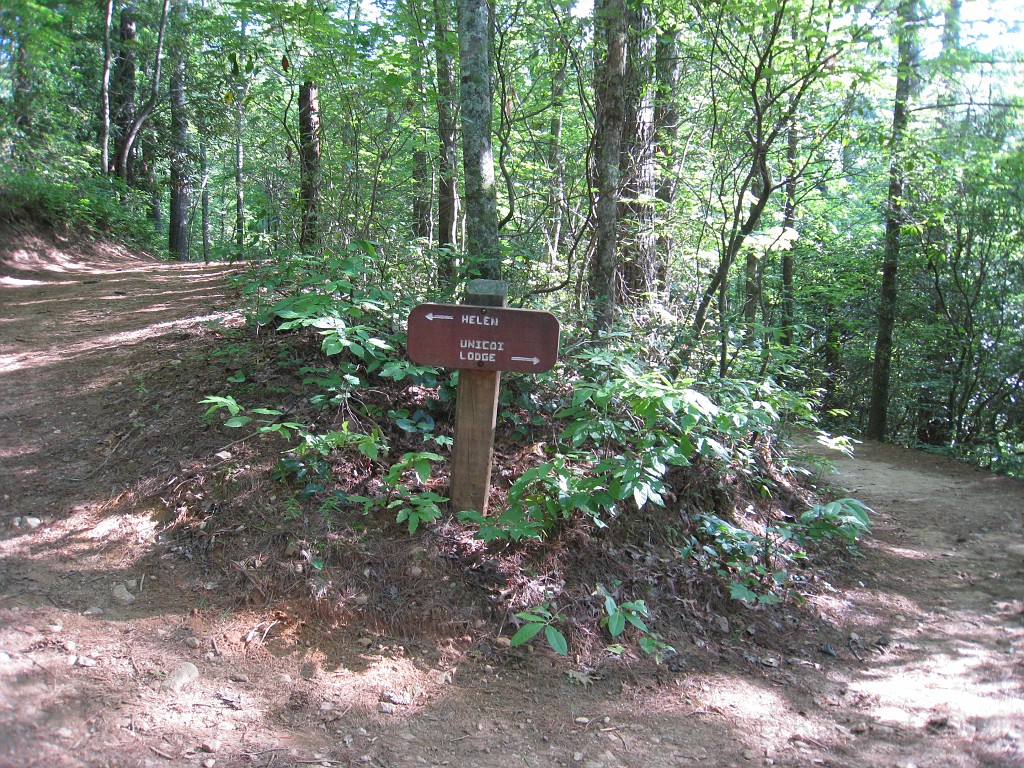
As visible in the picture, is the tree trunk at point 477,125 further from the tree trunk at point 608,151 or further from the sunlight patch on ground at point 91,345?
the sunlight patch on ground at point 91,345

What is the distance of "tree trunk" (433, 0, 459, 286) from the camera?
20.4 feet

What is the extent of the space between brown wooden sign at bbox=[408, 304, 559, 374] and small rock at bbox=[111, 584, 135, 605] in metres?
1.89

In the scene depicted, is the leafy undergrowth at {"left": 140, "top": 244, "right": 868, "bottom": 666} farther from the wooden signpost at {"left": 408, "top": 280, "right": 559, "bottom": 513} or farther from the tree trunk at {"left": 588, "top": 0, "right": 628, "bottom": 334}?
the tree trunk at {"left": 588, "top": 0, "right": 628, "bottom": 334}

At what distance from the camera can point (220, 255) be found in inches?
331

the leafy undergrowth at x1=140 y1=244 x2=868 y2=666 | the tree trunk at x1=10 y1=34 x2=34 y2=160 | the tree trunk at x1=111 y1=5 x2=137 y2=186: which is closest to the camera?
the leafy undergrowth at x1=140 y1=244 x2=868 y2=666

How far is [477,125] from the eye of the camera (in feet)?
18.2

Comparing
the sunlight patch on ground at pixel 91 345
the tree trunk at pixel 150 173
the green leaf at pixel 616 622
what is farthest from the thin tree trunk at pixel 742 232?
the tree trunk at pixel 150 173

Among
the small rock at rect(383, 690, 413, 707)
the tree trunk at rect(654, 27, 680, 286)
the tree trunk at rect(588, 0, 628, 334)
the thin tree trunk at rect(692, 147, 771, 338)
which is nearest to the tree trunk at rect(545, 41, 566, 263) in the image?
the tree trunk at rect(588, 0, 628, 334)

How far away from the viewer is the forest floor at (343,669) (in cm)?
276

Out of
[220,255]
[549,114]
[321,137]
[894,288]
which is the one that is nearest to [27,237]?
[220,255]

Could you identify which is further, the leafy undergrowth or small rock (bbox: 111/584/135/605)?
the leafy undergrowth

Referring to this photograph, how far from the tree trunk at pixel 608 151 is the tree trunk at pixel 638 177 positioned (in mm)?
295

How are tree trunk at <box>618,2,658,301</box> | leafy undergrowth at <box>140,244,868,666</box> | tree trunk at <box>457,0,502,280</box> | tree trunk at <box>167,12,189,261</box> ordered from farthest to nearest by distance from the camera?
tree trunk at <box>167,12,189,261</box>
tree trunk at <box>618,2,658,301</box>
tree trunk at <box>457,0,502,280</box>
leafy undergrowth at <box>140,244,868,666</box>

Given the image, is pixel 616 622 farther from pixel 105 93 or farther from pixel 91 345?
pixel 105 93
